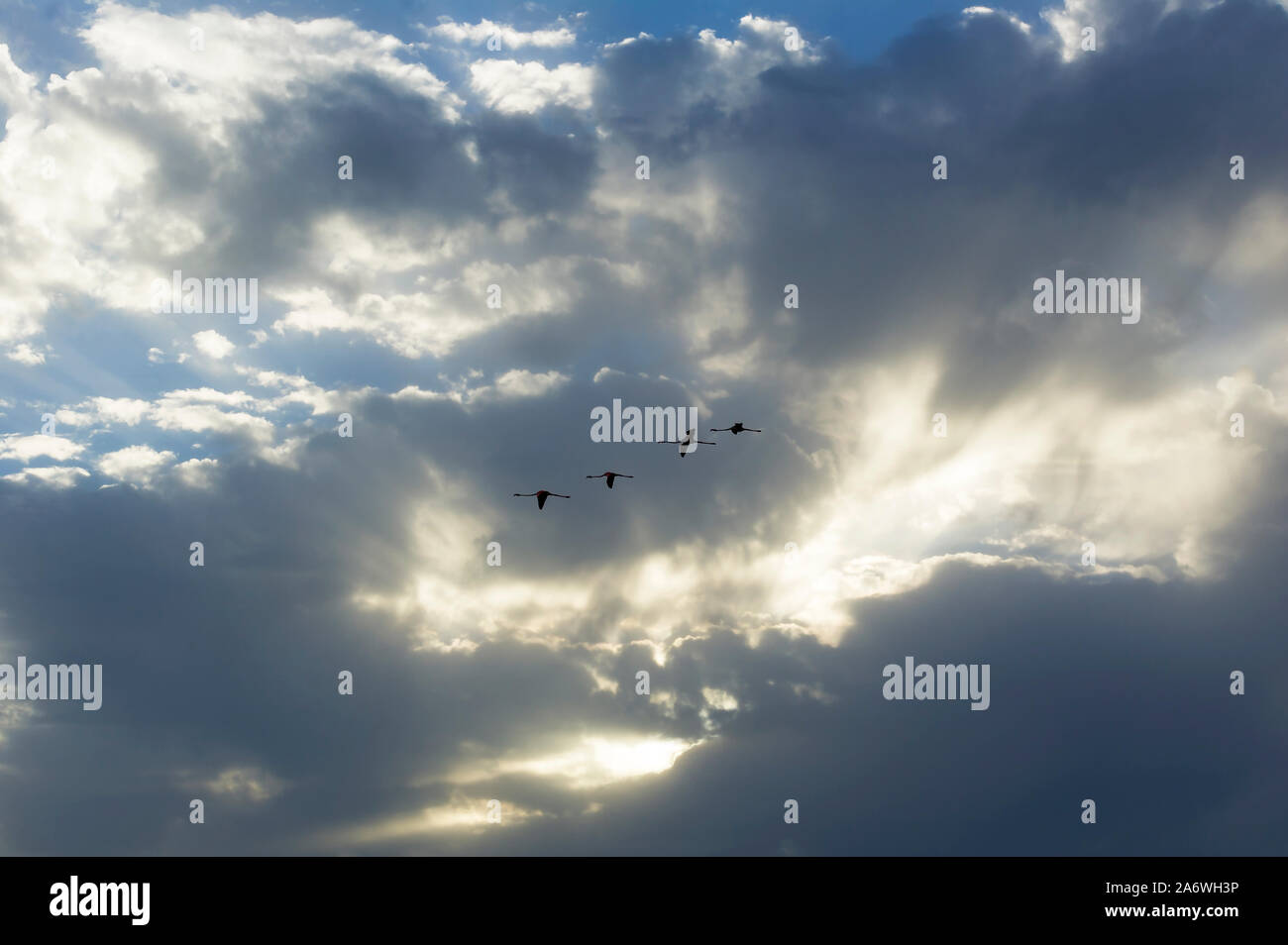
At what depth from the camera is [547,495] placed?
104 m
